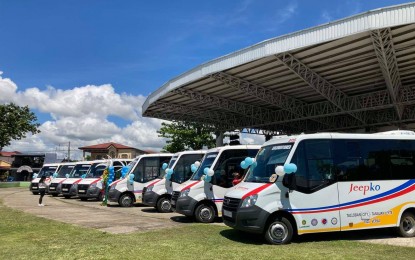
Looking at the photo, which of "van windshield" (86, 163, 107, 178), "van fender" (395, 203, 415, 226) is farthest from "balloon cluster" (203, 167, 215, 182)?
"van windshield" (86, 163, 107, 178)

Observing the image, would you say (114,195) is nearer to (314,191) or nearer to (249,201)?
(249,201)

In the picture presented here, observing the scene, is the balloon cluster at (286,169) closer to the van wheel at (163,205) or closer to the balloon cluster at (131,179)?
the van wheel at (163,205)

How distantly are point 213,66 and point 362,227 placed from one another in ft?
47.2

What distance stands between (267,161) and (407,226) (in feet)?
12.0

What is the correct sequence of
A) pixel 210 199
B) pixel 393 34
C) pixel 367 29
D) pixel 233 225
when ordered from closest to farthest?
1. pixel 233 225
2. pixel 210 199
3. pixel 367 29
4. pixel 393 34

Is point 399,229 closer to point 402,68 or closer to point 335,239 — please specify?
point 335,239

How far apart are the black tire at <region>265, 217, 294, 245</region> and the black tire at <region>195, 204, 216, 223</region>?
370 cm

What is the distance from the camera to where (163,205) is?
48.1ft

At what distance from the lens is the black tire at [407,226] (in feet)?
30.2

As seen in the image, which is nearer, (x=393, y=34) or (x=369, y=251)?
(x=369, y=251)

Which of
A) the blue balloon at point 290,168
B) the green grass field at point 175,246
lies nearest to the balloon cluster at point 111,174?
the green grass field at point 175,246

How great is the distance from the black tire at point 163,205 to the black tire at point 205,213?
11.2 feet

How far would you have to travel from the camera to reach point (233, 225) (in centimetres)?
828

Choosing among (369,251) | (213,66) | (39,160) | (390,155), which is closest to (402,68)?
(213,66)
